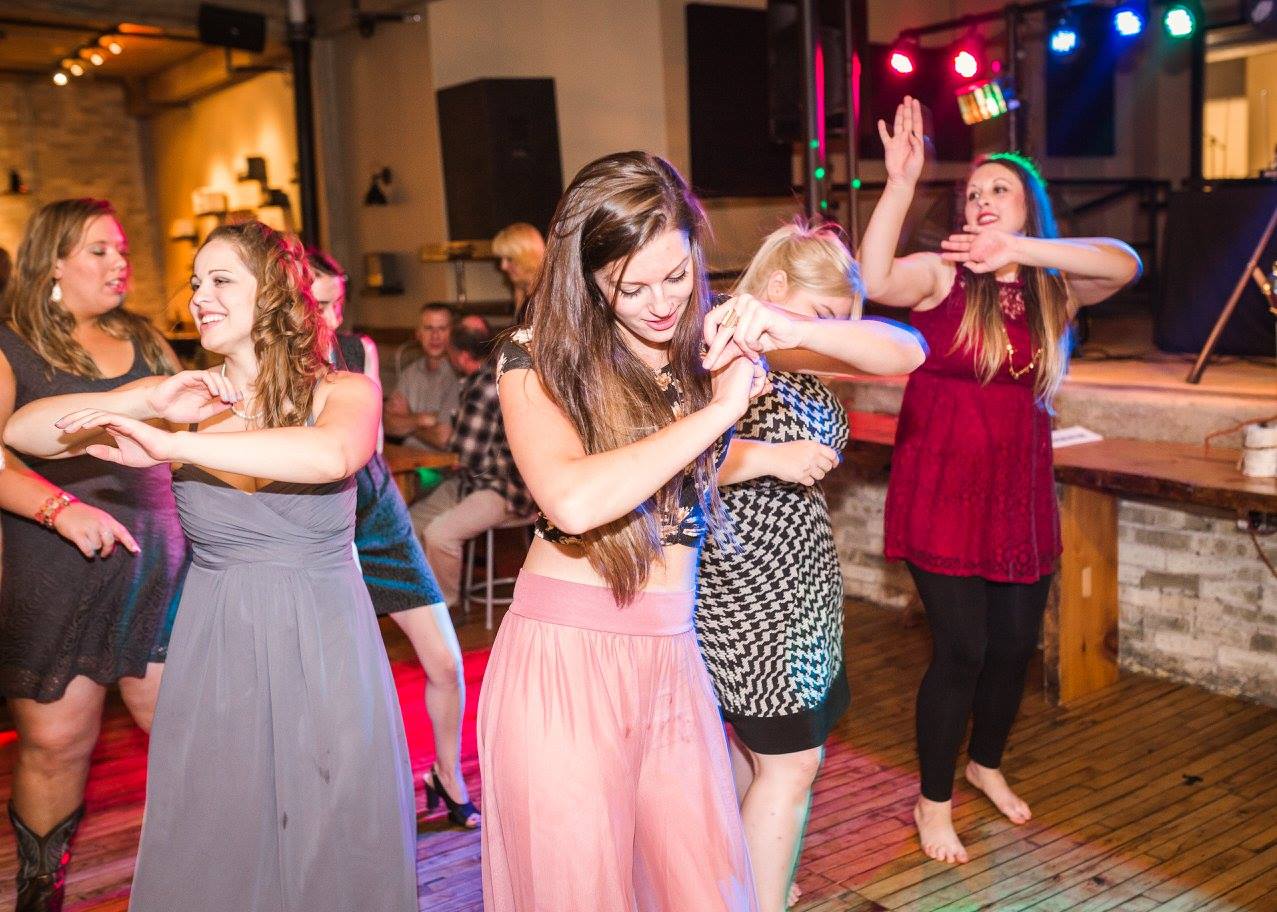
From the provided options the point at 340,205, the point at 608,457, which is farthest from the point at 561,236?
the point at 340,205

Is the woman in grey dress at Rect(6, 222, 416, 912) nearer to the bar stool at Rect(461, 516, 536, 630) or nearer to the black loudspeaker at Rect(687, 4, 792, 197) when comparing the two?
the bar stool at Rect(461, 516, 536, 630)

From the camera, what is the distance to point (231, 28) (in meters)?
8.39

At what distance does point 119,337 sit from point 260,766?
1236 mm

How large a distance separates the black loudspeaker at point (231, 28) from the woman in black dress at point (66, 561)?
6.22 meters

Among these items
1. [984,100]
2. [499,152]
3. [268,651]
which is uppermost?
[984,100]

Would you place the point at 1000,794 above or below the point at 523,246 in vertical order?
below

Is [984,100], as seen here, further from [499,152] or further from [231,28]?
[231,28]

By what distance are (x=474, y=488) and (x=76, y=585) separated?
2372 millimetres

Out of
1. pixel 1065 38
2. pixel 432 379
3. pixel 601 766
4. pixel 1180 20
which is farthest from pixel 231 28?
pixel 601 766

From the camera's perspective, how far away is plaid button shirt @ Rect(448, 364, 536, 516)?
473 centimetres

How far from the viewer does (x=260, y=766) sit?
2.09 meters

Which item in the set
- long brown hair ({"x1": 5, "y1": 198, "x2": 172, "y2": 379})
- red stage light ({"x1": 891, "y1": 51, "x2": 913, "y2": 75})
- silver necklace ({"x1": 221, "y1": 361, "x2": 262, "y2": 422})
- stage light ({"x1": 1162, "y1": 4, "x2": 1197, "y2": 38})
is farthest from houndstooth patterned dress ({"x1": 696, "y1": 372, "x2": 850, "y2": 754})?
stage light ({"x1": 1162, "y1": 4, "x2": 1197, "y2": 38})

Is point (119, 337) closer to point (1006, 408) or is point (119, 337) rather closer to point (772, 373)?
point (772, 373)

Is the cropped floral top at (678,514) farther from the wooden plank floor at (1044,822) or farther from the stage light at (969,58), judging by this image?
the stage light at (969,58)
